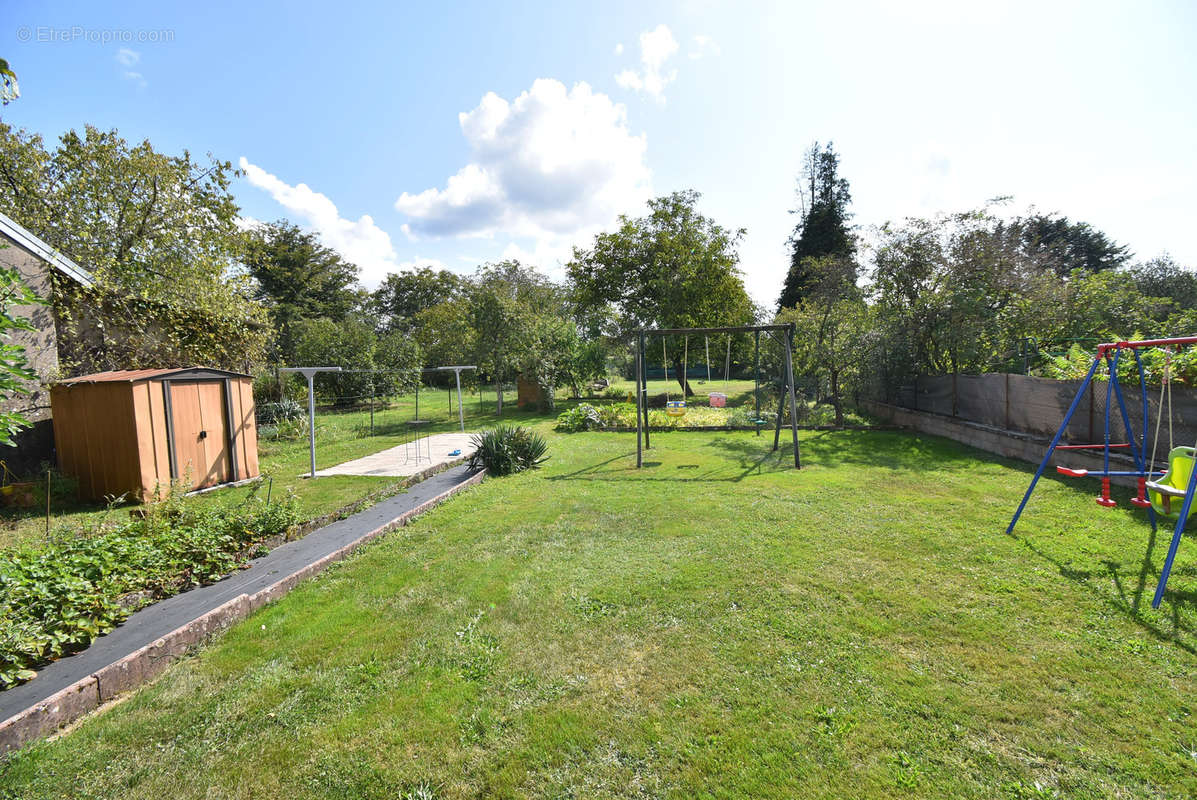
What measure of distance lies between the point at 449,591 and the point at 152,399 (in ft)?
18.5

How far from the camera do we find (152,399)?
21.5 ft

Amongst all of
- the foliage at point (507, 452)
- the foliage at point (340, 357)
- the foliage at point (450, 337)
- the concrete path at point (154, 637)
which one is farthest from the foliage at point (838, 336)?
the foliage at point (340, 357)

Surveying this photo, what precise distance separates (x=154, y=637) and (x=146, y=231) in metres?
12.7

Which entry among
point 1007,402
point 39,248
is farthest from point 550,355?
point 1007,402

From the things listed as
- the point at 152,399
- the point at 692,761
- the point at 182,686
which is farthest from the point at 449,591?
the point at 152,399

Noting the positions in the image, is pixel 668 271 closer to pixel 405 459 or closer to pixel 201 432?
pixel 405 459

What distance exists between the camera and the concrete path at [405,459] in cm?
855

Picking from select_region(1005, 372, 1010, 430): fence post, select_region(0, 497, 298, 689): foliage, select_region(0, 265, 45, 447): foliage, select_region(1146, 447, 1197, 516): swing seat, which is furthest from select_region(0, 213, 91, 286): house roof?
select_region(1005, 372, 1010, 430): fence post

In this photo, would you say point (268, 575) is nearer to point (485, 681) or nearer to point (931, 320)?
point (485, 681)

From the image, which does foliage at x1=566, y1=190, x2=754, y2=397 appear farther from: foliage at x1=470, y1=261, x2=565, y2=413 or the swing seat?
the swing seat

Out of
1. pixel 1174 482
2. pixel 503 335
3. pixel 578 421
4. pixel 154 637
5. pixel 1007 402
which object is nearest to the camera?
pixel 154 637

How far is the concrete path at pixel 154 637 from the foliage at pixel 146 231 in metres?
7.10

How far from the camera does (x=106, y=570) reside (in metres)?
3.65

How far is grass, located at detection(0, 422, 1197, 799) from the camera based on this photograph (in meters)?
2.15
